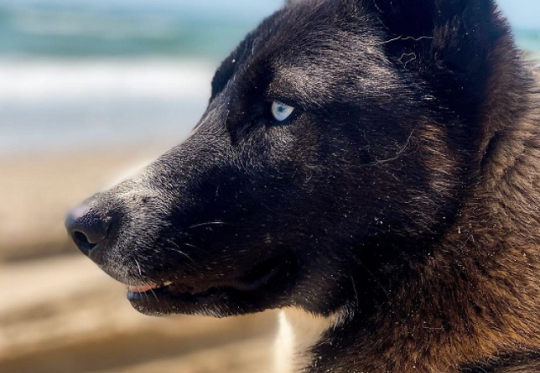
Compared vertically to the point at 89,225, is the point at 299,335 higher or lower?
lower

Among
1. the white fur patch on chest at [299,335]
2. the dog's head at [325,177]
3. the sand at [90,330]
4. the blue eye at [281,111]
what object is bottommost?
the sand at [90,330]

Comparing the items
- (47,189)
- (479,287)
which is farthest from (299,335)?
(47,189)

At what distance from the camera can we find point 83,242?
7.27 ft

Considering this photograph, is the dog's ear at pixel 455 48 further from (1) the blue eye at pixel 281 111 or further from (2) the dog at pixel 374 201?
(1) the blue eye at pixel 281 111

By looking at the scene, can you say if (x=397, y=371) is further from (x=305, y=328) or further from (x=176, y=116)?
(x=176, y=116)

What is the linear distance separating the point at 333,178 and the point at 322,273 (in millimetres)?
317

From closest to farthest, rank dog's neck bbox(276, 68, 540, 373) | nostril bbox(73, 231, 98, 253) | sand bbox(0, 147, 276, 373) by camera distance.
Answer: dog's neck bbox(276, 68, 540, 373), nostril bbox(73, 231, 98, 253), sand bbox(0, 147, 276, 373)

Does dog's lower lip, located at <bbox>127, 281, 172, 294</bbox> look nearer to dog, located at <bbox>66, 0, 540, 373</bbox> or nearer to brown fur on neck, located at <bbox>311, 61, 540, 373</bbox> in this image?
dog, located at <bbox>66, 0, 540, 373</bbox>

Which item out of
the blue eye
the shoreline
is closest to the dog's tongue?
the blue eye

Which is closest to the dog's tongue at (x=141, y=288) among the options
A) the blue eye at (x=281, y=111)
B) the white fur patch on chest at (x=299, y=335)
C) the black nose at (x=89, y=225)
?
the black nose at (x=89, y=225)

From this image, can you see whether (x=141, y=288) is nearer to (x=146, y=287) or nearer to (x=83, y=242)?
(x=146, y=287)

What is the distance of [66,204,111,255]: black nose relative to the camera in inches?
84.0

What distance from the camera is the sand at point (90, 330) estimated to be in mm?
3906

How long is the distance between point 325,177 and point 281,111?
0.26 metres
